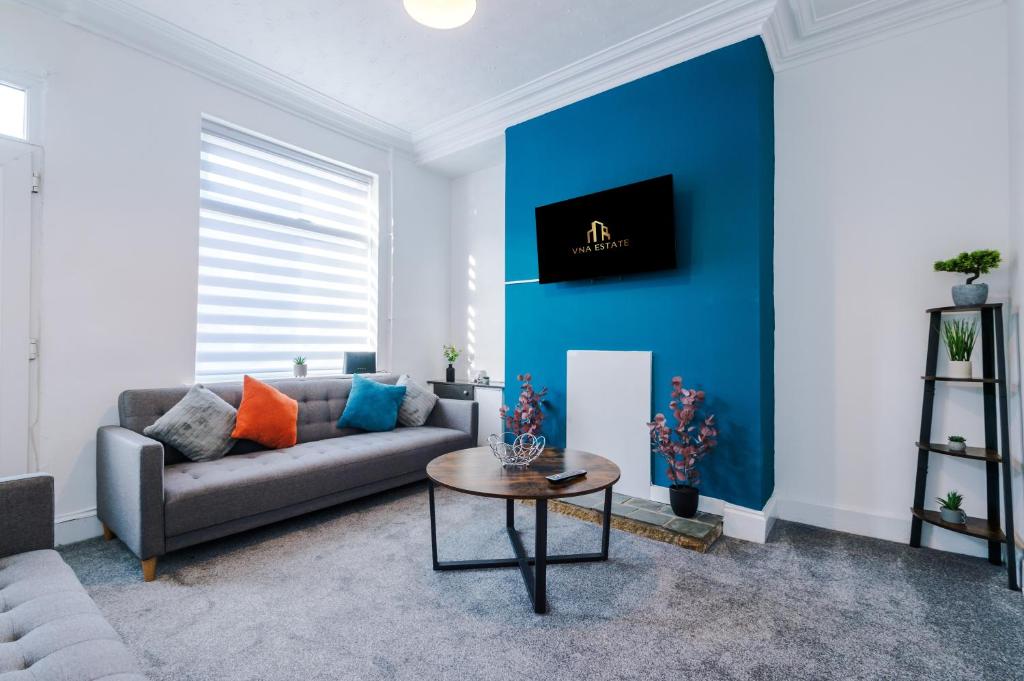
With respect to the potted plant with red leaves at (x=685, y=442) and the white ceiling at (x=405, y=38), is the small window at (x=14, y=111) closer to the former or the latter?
the white ceiling at (x=405, y=38)

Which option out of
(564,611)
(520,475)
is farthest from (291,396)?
(564,611)

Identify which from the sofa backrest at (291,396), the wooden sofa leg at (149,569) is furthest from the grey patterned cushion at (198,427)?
the wooden sofa leg at (149,569)

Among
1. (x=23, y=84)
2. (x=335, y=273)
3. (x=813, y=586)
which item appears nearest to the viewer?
(x=813, y=586)

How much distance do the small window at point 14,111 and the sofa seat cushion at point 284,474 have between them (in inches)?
80.7

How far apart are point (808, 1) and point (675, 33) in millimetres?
725

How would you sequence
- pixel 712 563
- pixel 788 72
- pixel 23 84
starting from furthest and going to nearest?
pixel 788 72
pixel 23 84
pixel 712 563

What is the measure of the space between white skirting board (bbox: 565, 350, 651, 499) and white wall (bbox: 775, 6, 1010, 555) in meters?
0.85

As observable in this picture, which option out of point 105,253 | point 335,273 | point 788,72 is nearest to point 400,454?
point 335,273

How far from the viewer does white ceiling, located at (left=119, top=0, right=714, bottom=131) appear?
286 centimetres

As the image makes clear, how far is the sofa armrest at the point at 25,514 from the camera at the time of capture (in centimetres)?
159

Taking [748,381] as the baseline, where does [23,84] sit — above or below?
above

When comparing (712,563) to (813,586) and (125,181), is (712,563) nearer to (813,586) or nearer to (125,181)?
(813,586)

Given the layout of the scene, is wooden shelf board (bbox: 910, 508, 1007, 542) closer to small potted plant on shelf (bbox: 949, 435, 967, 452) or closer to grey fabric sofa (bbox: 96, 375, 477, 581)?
small potted plant on shelf (bbox: 949, 435, 967, 452)

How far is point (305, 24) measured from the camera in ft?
9.82
